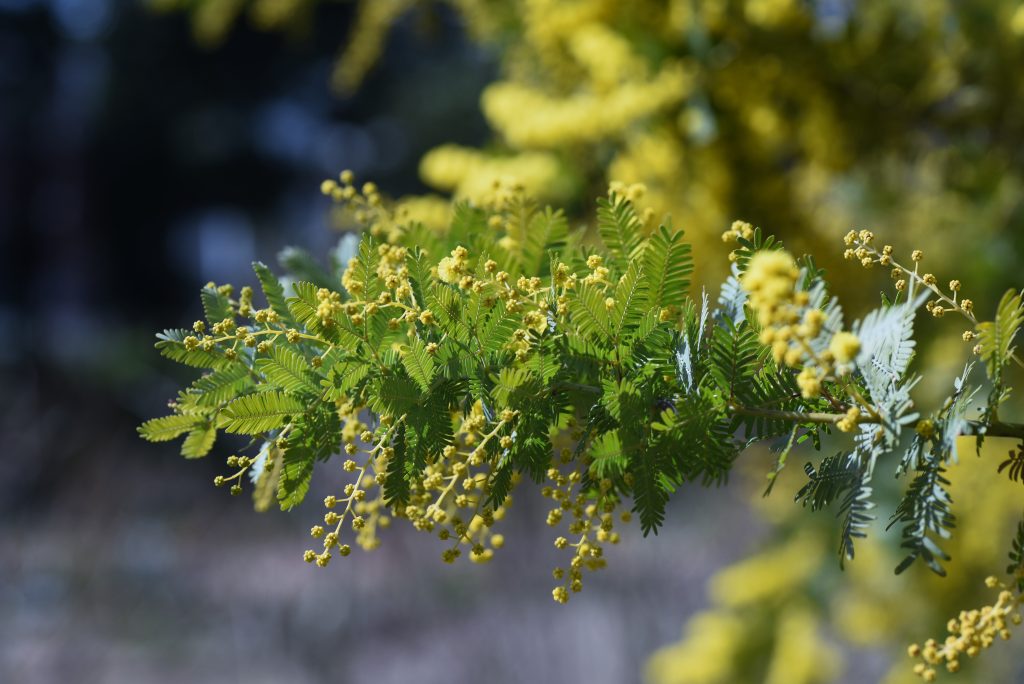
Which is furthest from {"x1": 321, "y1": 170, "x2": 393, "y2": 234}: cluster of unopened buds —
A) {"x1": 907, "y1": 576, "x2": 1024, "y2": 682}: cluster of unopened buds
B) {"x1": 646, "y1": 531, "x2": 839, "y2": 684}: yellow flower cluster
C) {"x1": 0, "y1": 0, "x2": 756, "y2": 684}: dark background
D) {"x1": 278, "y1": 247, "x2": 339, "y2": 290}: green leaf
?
{"x1": 646, "y1": 531, "x2": 839, "y2": 684}: yellow flower cluster

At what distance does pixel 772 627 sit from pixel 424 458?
2.16 metres

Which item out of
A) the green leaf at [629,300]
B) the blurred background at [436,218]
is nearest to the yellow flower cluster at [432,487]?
the green leaf at [629,300]

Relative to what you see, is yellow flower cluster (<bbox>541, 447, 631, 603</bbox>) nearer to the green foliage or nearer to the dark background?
the green foliage

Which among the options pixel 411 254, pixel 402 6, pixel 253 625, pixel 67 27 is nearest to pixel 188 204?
pixel 67 27

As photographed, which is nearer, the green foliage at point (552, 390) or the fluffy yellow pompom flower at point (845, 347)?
the fluffy yellow pompom flower at point (845, 347)

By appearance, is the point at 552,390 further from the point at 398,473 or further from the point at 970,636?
the point at 970,636

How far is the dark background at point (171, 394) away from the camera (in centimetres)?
462

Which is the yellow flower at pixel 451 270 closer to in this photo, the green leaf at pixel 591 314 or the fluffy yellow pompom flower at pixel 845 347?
the green leaf at pixel 591 314

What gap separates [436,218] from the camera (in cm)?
172

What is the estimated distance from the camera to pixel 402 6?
Result: 2254mm

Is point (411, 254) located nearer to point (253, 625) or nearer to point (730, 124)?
point (730, 124)

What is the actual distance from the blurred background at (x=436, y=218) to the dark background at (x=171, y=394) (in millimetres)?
28

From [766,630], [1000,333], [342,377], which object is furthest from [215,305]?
[766,630]

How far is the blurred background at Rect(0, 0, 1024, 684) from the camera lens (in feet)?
5.94
